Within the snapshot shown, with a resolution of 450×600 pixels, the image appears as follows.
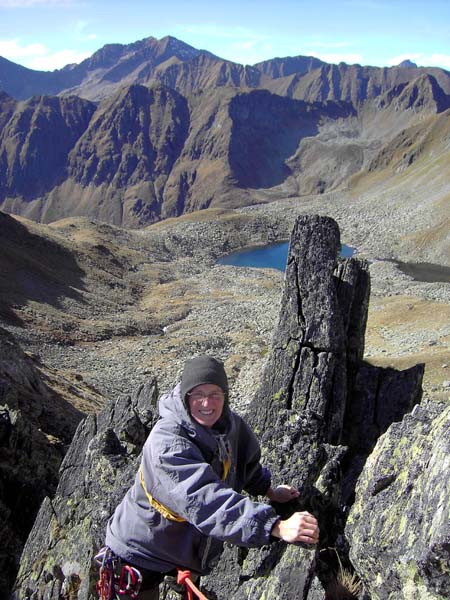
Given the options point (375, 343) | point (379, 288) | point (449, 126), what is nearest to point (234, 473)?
point (375, 343)

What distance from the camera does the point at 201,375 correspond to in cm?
538

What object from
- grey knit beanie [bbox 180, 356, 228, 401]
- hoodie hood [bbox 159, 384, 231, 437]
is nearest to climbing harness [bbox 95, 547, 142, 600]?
hoodie hood [bbox 159, 384, 231, 437]

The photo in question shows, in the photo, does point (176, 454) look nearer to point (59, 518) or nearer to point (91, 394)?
point (59, 518)

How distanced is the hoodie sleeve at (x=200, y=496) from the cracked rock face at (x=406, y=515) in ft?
4.91

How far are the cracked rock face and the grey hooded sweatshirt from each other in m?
1.28

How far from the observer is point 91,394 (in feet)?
113

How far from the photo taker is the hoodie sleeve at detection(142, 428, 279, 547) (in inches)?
191

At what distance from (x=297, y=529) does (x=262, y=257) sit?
4549 inches

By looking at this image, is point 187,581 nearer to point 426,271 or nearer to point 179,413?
point 179,413

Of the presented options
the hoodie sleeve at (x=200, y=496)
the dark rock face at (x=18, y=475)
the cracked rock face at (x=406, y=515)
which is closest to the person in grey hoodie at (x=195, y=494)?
the hoodie sleeve at (x=200, y=496)

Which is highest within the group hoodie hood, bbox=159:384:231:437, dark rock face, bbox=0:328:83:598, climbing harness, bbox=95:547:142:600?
hoodie hood, bbox=159:384:231:437

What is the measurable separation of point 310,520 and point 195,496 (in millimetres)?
1136

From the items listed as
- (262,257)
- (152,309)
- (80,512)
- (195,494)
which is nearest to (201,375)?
(195,494)

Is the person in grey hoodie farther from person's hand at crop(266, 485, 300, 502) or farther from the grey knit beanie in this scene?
person's hand at crop(266, 485, 300, 502)
